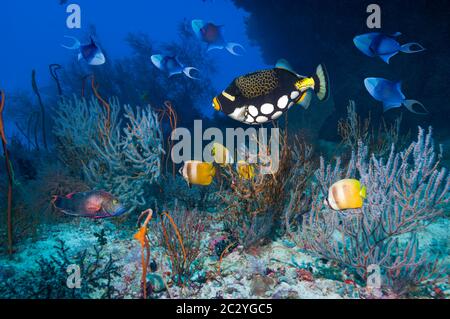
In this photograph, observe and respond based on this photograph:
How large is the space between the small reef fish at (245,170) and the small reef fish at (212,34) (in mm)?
2596

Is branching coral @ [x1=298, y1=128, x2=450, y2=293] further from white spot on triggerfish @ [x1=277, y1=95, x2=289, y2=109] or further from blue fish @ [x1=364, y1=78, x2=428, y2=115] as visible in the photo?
blue fish @ [x1=364, y1=78, x2=428, y2=115]

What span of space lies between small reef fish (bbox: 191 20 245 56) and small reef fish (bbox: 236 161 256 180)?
260 centimetres

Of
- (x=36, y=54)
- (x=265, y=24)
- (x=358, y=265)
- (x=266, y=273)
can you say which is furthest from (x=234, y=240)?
(x=36, y=54)

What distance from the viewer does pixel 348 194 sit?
7.52ft

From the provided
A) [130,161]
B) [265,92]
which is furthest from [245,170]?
[130,161]

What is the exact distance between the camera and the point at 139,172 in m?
4.34

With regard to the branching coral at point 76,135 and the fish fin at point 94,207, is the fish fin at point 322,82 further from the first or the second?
the branching coral at point 76,135

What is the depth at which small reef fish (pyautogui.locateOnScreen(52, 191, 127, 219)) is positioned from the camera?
256cm

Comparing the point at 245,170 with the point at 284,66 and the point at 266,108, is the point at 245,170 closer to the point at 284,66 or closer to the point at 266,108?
the point at 266,108

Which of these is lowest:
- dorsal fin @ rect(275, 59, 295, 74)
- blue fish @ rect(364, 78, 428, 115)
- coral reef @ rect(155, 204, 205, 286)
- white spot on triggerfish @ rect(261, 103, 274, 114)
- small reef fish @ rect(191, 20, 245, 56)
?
coral reef @ rect(155, 204, 205, 286)

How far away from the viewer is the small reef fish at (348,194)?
2.29m

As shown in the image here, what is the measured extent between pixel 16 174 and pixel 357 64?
1254cm
